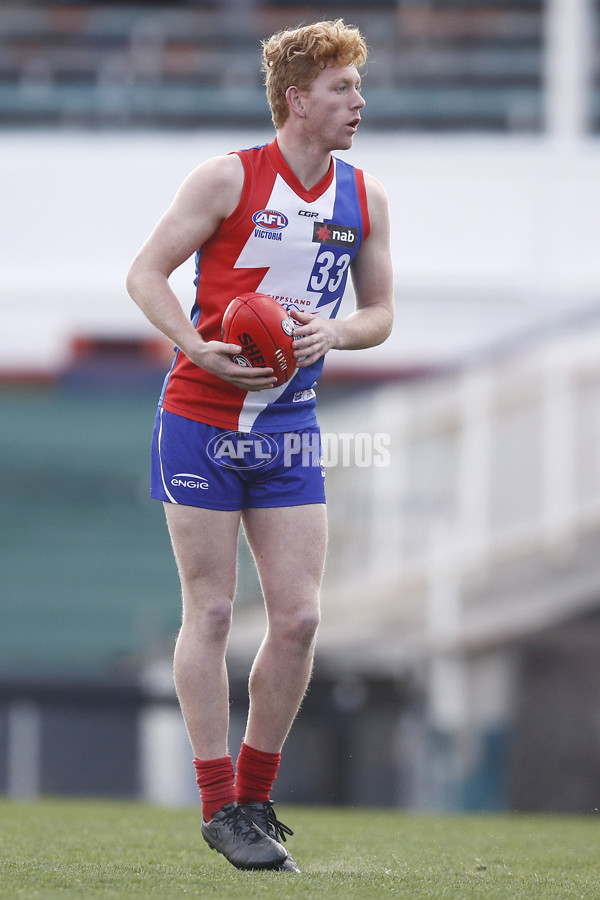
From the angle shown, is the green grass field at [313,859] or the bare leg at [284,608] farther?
the bare leg at [284,608]

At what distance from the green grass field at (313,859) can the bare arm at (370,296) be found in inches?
41.7

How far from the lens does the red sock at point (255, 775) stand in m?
2.84

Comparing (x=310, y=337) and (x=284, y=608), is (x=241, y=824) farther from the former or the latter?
(x=310, y=337)

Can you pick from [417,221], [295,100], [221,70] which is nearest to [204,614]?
[295,100]

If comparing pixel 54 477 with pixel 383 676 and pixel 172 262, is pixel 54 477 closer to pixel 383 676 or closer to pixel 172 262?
pixel 383 676

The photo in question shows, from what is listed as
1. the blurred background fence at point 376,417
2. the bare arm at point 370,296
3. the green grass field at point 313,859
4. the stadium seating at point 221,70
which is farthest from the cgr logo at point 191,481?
the stadium seating at point 221,70

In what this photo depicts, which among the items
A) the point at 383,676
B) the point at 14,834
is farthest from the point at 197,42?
the point at 14,834

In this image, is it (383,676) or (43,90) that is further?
(43,90)

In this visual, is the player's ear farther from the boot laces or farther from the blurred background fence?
the blurred background fence

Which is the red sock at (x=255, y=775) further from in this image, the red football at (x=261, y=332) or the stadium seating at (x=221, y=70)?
the stadium seating at (x=221, y=70)

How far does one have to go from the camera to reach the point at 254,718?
2869mm

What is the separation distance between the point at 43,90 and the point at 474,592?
865 cm

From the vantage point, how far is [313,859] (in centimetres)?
303

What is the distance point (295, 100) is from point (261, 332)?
0.53m
